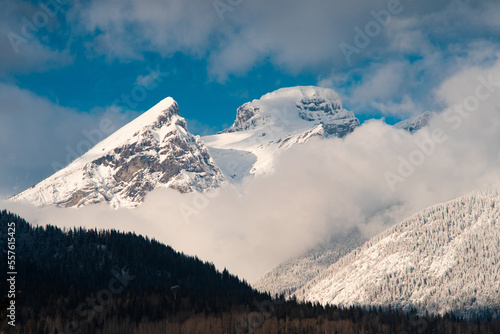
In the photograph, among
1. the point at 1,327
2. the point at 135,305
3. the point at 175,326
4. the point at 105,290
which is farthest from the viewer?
the point at 105,290

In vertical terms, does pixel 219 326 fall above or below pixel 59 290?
below

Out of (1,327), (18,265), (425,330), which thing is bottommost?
(425,330)

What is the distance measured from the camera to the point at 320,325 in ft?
565

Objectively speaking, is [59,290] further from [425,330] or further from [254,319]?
[425,330]

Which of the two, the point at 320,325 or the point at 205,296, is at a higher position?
the point at 205,296

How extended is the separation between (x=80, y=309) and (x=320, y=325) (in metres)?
76.4

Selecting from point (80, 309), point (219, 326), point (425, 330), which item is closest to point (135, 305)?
point (80, 309)

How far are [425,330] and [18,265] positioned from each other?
155 metres

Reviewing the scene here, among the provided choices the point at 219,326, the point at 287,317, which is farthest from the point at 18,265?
the point at 287,317

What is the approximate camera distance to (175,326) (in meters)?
154

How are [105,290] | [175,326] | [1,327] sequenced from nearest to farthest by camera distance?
[1,327], [175,326], [105,290]

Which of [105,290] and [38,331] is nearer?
[38,331]

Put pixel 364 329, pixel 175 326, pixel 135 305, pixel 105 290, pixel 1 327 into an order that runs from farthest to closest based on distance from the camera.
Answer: pixel 105 290
pixel 364 329
pixel 135 305
pixel 175 326
pixel 1 327

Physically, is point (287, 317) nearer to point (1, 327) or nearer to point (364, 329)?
point (364, 329)
